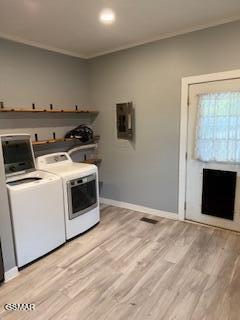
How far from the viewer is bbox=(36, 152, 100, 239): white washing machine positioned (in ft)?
9.24

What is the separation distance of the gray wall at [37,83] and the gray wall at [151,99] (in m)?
0.33

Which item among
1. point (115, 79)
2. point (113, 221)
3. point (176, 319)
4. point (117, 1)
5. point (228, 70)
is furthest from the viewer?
point (115, 79)

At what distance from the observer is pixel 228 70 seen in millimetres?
2723

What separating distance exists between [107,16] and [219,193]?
8.27 feet

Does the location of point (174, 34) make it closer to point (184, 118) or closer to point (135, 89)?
point (135, 89)

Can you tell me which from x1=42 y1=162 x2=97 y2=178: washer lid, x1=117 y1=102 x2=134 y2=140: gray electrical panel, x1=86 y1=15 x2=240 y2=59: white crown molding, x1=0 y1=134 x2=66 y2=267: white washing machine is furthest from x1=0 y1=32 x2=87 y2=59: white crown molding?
x1=42 y1=162 x2=97 y2=178: washer lid

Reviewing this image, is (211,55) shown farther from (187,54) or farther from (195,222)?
(195,222)

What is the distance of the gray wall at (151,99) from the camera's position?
2.83 m

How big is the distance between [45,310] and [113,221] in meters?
1.71

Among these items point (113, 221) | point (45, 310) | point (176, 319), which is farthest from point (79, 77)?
point (176, 319)

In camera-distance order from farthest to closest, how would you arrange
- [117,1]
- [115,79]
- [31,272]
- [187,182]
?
[115,79], [187,182], [31,272], [117,1]

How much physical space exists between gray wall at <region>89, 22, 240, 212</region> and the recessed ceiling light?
0.88 meters

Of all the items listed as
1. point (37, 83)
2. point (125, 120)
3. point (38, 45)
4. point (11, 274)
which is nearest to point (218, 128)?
point (125, 120)

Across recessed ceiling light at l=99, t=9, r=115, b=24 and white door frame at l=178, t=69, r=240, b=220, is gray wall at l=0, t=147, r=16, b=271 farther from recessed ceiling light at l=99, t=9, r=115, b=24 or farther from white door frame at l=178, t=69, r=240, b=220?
white door frame at l=178, t=69, r=240, b=220
